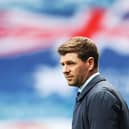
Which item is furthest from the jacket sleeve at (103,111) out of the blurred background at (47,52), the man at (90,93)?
the blurred background at (47,52)

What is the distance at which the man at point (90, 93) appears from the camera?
140cm

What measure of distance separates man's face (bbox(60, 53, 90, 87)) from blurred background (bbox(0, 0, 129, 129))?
51.7 inches

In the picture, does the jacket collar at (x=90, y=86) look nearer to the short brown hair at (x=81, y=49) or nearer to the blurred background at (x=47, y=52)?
the short brown hair at (x=81, y=49)

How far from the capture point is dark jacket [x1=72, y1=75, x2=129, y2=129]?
4.59 ft

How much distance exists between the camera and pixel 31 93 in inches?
111

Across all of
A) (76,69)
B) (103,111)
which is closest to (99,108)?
(103,111)

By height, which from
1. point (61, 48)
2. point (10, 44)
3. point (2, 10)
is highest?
point (2, 10)

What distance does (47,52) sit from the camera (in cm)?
285

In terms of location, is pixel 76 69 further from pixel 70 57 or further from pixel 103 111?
pixel 103 111

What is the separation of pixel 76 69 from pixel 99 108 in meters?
0.17

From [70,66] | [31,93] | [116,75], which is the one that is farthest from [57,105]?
[70,66]

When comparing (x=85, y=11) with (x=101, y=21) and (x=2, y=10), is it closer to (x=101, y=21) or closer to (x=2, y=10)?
(x=101, y=21)

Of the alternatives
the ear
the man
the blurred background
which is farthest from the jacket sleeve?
the blurred background

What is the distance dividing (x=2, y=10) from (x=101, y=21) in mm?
585
